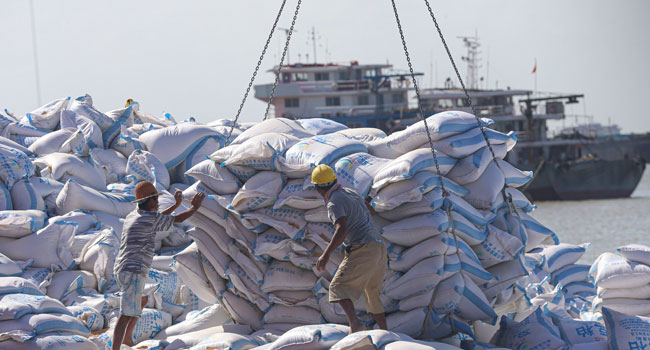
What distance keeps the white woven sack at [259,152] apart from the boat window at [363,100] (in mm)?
25836

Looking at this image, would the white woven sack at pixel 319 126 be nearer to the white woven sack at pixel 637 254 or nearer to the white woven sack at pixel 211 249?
the white woven sack at pixel 211 249

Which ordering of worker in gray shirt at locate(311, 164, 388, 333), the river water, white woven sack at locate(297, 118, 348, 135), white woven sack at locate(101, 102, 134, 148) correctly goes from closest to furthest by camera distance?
worker in gray shirt at locate(311, 164, 388, 333) < white woven sack at locate(297, 118, 348, 135) < white woven sack at locate(101, 102, 134, 148) < the river water

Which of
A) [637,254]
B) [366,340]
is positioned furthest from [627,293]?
[366,340]

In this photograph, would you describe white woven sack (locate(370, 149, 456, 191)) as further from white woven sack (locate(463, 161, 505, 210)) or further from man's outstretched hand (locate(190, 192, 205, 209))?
man's outstretched hand (locate(190, 192, 205, 209))

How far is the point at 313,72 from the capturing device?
29.9m

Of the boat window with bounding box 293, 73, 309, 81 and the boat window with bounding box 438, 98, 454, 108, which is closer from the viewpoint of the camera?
the boat window with bounding box 293, 73, 309, 81

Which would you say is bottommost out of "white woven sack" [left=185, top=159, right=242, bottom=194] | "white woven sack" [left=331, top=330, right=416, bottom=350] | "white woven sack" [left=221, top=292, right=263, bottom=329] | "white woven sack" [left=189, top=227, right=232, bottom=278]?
"white woven sack" [left=221, top=292, right=263, bottom=329]

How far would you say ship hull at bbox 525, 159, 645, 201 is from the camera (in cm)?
3294

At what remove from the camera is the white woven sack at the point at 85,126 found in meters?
7.41

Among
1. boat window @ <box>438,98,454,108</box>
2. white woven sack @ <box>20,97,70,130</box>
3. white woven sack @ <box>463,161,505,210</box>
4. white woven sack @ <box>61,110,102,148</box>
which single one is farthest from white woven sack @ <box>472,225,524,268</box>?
boat window @ <box>438,98,454,108</box>

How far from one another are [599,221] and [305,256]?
65.8 feet

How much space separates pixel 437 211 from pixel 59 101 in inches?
226

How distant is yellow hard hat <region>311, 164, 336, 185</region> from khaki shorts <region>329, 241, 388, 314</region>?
0.34 metres

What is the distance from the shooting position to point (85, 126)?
7613 millimetres
